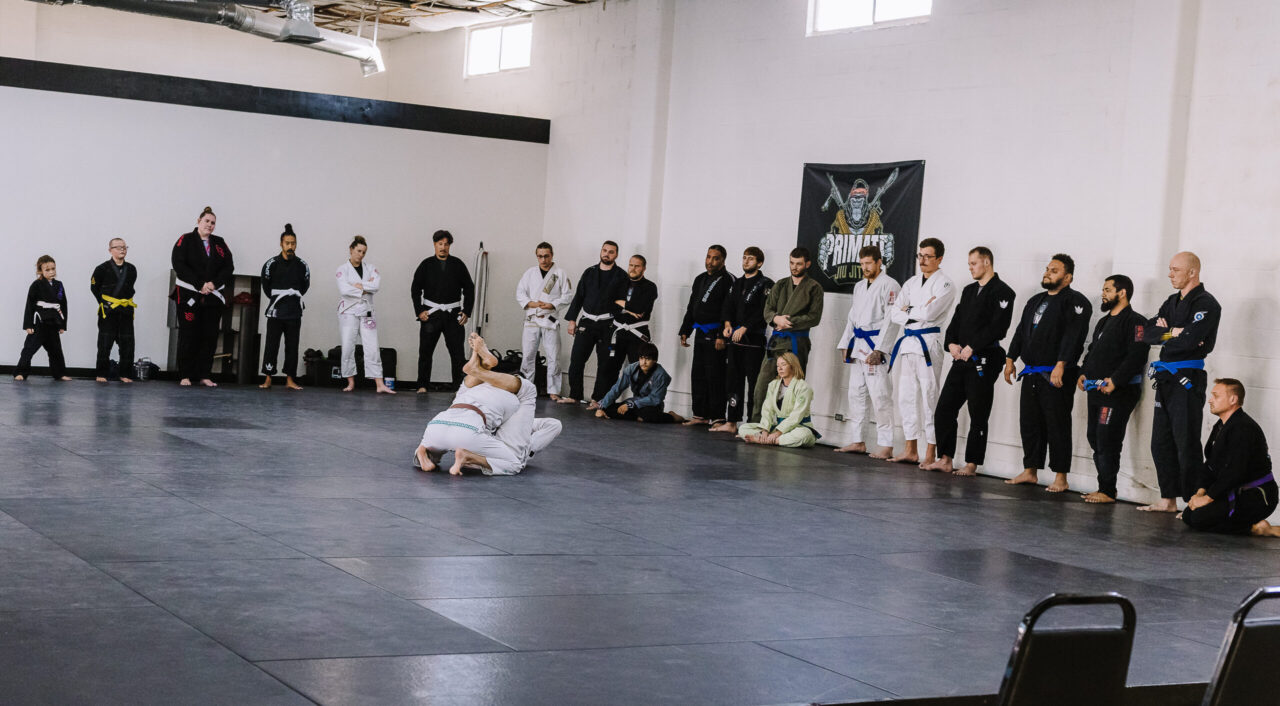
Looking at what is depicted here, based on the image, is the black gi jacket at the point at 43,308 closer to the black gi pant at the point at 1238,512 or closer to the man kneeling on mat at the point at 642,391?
the man kneeling on mat at the point at 642,391

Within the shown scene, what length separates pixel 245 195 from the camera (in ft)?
42.1

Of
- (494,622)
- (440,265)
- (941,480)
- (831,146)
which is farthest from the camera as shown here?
(440,265)

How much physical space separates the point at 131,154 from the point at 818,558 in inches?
352

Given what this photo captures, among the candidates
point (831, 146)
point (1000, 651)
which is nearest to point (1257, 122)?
point (831, 146)

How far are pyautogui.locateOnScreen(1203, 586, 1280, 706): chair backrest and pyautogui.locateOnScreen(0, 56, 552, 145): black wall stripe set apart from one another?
38.3ft

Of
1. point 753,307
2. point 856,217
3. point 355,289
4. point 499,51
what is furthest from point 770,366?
point 499,51

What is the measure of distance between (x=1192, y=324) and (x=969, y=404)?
184cm

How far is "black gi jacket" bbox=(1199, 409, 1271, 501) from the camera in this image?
7332 mm

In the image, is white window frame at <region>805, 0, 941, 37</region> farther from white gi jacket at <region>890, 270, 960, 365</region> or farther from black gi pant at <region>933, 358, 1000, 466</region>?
black gi pant at <region>933, 358, 1000, 466</region>

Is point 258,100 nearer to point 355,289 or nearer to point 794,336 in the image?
point 355,289

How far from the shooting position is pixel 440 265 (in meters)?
13.1

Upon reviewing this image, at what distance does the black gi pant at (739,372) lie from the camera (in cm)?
1130

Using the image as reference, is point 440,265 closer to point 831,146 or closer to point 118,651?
point 831,146

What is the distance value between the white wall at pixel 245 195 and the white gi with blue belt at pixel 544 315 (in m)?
0.89
